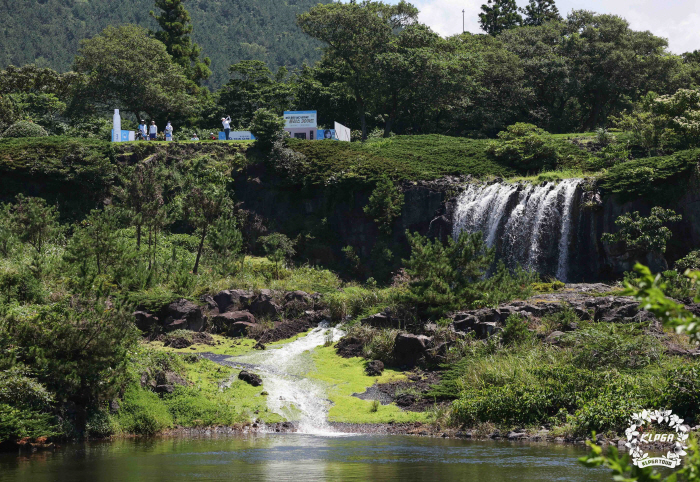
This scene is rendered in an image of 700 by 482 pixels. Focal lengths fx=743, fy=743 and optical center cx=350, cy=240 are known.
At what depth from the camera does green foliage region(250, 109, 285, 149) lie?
5081 centimetres

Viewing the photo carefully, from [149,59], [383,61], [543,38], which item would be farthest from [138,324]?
[543,38]

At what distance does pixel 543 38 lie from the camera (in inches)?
2625

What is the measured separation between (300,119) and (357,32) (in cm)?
914

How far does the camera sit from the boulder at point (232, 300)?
112ft

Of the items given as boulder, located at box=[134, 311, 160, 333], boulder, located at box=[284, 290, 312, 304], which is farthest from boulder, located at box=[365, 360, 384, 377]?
boulder, located at box=[134, 311, 160, 333]

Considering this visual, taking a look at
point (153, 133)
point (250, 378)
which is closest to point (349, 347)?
point (250, 378)

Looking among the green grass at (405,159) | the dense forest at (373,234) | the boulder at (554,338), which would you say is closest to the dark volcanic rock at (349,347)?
the dense forest at (373,234)

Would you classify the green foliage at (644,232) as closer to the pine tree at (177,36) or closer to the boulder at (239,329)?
the boulder at (239,329)

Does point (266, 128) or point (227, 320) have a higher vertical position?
point (266, 128)

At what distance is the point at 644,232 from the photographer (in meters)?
35.4

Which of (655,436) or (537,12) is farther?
(537,12)

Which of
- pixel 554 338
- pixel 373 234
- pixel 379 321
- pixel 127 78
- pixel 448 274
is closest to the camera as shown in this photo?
pixel 554 338

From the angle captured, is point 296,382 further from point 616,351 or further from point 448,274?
point 616,351

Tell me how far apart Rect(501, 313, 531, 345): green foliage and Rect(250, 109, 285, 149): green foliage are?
2904 cm
